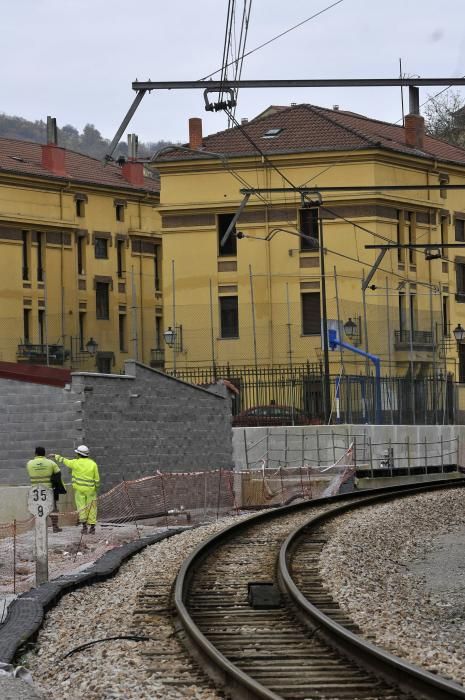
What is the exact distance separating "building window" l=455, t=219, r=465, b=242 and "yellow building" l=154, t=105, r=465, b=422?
8.68ft

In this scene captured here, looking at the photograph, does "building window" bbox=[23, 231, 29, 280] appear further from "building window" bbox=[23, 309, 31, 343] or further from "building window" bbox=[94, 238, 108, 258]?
"building window" bbox=[94, 238, 108, 258]

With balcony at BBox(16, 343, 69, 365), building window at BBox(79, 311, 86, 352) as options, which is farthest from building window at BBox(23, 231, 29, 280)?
balcony at BBox(16, 343, 69, 365)

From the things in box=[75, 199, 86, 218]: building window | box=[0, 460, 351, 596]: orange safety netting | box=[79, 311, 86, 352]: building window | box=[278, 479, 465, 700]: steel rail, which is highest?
box=[75, 199, 86, 218]: building window

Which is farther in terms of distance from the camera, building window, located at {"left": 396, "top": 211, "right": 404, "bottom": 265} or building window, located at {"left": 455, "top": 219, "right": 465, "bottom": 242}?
building window, located at {"left": 455, "top": 219, "right": 465, "bottom": 242}

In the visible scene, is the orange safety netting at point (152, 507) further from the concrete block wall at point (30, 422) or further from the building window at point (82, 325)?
the building window at point (82, 325)

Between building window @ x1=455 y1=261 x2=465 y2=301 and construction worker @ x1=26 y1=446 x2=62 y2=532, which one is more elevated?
building window @ x1=455 y1=261 x2=465 y2=301

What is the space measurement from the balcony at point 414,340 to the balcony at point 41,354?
1735cm

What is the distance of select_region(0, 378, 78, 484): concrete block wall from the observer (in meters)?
31.2

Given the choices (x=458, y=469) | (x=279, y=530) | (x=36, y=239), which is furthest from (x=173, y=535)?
(x=36, y=239)

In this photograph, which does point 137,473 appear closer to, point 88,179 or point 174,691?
point 174,691

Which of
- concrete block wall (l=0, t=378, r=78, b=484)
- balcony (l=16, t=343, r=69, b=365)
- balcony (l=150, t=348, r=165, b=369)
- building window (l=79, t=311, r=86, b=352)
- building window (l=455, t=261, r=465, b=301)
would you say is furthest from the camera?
balcony (l=150, t=348, r=165, b=369)

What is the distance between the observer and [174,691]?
10258mm

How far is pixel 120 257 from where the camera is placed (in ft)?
254

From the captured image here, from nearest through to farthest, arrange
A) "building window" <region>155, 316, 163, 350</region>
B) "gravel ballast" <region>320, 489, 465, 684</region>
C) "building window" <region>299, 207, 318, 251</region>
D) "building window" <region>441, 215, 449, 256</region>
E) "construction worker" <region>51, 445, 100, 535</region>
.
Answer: "gravel ballast" <region>320, 489, 465, 684</region>, "construction worker" <region>51, 445, 100, 535</region>, "building window" <region>299, 207, 318, 251</region>, "building window" <region>441, 215, 449, 256</region>, "building window" <region>155, 316, 163, 350</region>
